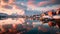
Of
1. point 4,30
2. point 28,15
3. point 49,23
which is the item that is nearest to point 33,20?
point 28,15

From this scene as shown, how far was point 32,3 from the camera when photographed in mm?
1338

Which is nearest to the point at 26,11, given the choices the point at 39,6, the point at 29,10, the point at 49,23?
the point at 29,10

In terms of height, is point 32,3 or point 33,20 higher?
point 32,3

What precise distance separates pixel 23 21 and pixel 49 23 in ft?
0.97

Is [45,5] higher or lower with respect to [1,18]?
higher

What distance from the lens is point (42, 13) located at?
1.32 m

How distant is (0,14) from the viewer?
134cm

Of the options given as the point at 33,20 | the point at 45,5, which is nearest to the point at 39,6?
the point at 45,5

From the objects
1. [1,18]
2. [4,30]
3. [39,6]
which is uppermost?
[39,6]

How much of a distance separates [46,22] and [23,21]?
261 mm

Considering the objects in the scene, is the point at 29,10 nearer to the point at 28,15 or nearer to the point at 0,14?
the point at 28,15

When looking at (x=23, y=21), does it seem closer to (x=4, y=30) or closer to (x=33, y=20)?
(x=33, y=20)

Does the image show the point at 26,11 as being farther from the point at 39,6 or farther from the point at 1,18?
the point at 1,18

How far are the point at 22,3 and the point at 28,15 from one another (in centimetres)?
16
